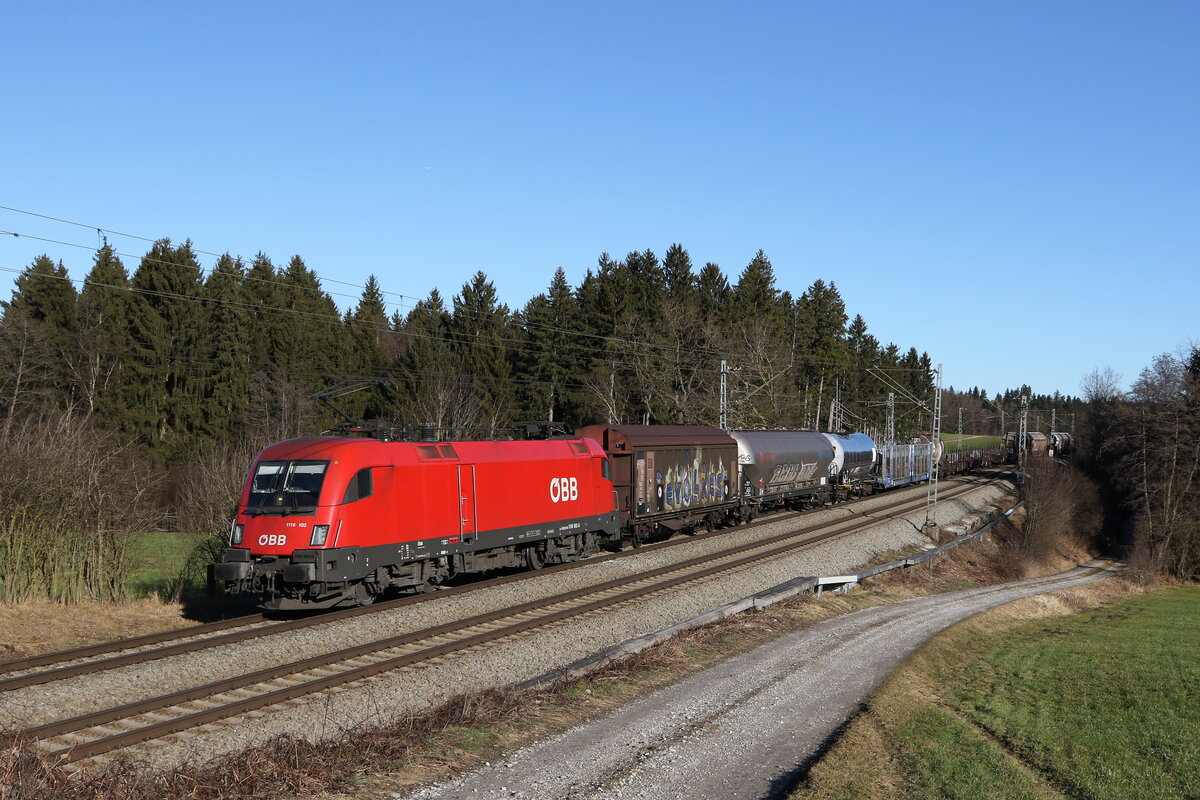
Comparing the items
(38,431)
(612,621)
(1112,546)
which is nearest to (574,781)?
(612,621)

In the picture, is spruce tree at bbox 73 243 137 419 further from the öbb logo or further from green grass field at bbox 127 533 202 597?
the öbb logo

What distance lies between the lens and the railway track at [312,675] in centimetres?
1045

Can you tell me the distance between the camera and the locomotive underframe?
17.1 m

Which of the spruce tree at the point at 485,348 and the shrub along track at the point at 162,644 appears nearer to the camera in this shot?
the shrub along track at the point at 162,644

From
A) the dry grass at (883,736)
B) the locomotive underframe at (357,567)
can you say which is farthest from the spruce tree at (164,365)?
the dry grass at (883,736)

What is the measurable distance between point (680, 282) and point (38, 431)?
65.2 m

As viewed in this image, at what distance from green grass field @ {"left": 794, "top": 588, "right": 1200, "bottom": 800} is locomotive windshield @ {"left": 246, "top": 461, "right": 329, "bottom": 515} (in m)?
10.7

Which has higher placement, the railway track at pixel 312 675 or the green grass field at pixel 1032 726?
the railway track at pixel 312 675

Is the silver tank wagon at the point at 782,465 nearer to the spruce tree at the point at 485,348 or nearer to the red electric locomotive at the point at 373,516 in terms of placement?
the red electric locomotive at the point at 373,516

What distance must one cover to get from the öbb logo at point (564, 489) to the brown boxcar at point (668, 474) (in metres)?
2.54

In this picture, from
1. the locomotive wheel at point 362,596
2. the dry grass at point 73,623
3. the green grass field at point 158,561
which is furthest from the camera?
the green grass field at point 158,561

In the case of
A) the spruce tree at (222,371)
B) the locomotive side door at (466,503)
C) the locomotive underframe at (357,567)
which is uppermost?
the spruce tree at (222,371)

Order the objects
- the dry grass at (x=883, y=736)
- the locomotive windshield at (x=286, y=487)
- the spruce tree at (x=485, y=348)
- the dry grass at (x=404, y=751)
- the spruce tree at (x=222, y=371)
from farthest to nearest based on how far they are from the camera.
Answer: the spruce tree at (x=485, y=348), the spruce tree at (x=222, y=371), the locomotive windshield at (x=286, y=487), the dry grass at (x=883, y=736), the dry grass at (x=404, y=751)

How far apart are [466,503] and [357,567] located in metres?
3.53
